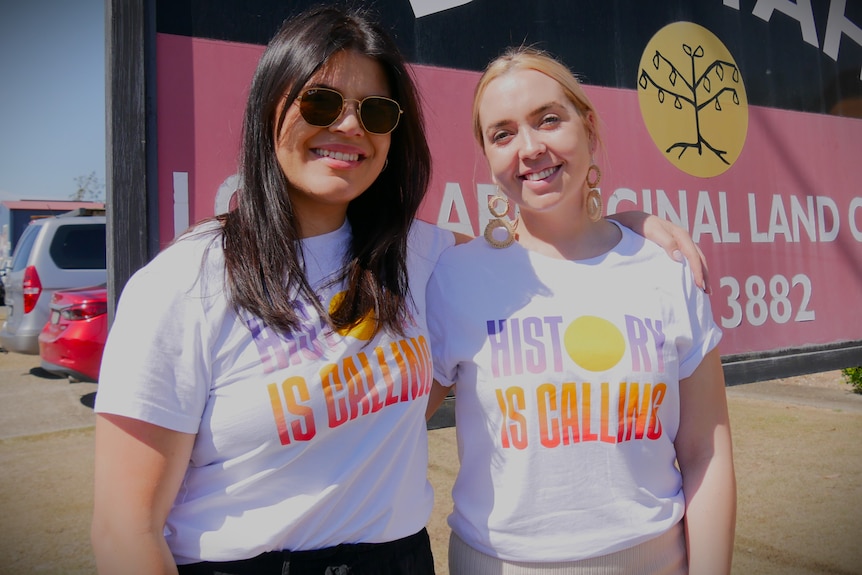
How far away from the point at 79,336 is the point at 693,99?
16.2ft

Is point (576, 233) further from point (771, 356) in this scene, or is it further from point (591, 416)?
point (771, 356)

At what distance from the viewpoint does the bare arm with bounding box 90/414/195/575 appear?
3.63ft

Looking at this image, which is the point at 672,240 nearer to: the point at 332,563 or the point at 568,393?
the point at 568,393

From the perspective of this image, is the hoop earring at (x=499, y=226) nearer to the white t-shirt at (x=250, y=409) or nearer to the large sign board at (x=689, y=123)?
the white t-shirt at (x=250, y=409)

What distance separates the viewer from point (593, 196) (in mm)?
1672

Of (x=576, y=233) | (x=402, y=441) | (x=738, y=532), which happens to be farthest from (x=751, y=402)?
(x=402, y=441)

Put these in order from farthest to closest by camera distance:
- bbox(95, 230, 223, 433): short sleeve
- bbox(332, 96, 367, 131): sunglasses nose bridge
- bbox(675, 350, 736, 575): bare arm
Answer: bbox(675, 350, 736, 575): bare arm < bbox(332, 96, 367, 131): sunglasses nose bridge < bbox(95, 230, 223, 433): short sleeve

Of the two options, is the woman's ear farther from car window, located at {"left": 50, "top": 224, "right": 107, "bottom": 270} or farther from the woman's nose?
car window, located at {"left": 50, "top": 224, "right": 107, "bottom": 270}

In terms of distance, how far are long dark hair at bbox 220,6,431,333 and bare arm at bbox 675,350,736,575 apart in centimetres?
66

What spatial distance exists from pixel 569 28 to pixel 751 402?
15.9 feet

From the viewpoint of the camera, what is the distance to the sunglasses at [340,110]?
4.35 feet

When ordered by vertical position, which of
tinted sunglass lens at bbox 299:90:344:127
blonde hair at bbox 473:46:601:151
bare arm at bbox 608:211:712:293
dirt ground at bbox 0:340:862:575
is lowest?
dirt ground at bbox 0:340:862:575

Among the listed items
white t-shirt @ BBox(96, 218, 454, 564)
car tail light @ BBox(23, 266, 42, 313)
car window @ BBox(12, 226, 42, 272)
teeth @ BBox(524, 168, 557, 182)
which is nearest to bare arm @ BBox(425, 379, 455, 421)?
white t-shirt @ BBox(96, 218, 454, 564)

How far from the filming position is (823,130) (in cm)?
362
